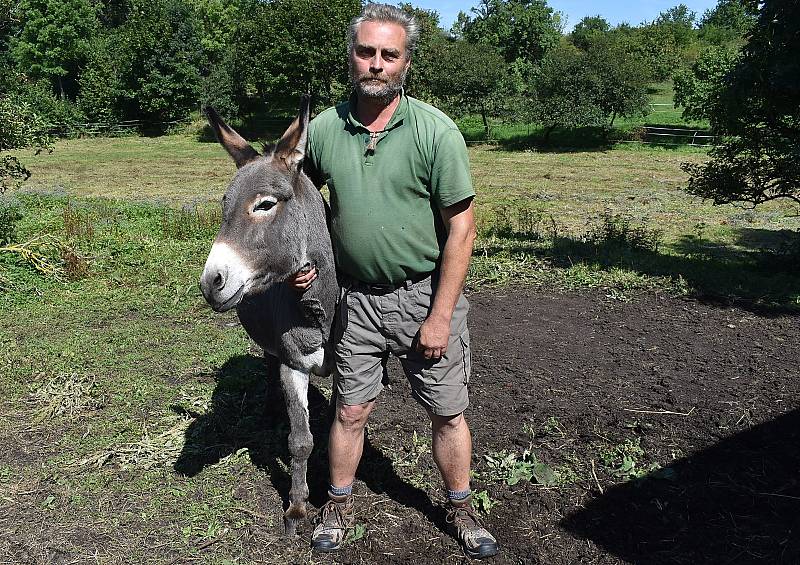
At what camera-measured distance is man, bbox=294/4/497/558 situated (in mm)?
2623

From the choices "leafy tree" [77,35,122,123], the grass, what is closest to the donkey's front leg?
the grass

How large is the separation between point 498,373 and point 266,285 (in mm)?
2832

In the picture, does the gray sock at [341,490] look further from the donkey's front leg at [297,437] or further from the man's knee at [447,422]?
the man's knee at [447,422]

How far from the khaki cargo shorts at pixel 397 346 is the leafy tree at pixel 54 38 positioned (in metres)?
43.7

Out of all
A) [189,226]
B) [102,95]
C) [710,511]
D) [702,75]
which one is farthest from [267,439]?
[102,95]

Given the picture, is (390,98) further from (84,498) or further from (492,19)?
(492,19)

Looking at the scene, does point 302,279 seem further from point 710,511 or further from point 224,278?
point 710,511

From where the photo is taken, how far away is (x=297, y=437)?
3.37 meters

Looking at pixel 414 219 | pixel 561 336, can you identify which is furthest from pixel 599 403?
pixel 414 219

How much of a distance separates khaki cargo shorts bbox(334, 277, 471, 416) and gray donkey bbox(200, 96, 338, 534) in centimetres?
23

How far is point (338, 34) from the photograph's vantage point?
29578 mm

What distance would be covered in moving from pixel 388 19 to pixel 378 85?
256 millimetres

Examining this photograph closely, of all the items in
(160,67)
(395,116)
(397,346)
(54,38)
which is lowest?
(397,346)

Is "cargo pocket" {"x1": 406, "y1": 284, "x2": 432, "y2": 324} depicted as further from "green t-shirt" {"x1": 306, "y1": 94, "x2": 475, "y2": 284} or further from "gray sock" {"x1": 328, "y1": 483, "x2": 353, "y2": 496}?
"gray sock" {"x1": 328, "y1": 483, "x2": 353, "y2": 496}
